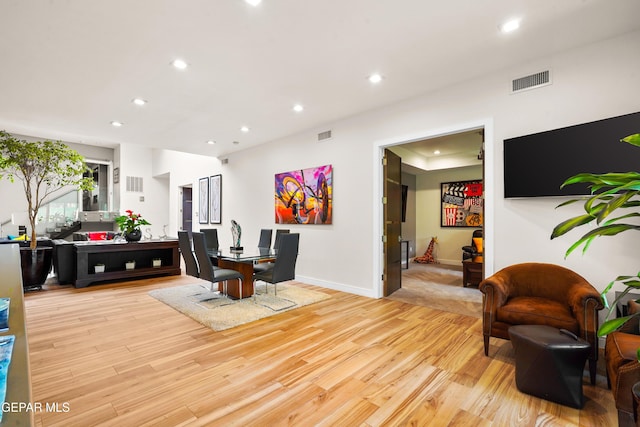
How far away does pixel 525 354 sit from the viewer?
212 centimetres

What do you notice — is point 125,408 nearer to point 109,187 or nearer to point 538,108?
point 538,108

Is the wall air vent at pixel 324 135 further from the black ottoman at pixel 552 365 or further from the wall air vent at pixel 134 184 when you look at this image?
the wall air vent at pixel 134 184

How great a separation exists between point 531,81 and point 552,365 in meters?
2.76

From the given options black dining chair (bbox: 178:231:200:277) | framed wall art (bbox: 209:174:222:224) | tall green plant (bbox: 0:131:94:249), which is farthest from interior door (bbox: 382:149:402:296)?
tall green plant (bbox: 0:131:94:249)

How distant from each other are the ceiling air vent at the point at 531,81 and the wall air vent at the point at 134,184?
1119 centimetres

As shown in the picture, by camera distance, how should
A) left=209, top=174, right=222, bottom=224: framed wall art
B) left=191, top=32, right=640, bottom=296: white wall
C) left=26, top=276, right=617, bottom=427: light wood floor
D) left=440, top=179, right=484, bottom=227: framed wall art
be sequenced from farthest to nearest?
left=209, top=174, right=222, bottom=224: framed wall art
left=440, top=179, right=484, bottom=227: framed wall art
left=191, top=32, right=640, bottom=296: white wall
left=26, top=276, right=617, bottom=427: light wood floor

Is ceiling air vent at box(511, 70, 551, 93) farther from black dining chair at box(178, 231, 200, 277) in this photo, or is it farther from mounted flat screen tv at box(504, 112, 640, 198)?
black dining chair at box(178, 231, 200, 277)

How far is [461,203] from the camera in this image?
7.88 metres

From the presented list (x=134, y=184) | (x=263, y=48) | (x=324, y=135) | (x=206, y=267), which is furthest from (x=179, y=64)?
(x=134, y=184)

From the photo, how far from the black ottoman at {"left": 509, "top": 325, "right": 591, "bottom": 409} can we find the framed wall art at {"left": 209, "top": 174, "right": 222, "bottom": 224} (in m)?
7.02

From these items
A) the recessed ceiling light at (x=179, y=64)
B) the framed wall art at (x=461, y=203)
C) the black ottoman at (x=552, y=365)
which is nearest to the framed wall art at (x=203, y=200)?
the recessed ceiling light at (x=179, y=64)

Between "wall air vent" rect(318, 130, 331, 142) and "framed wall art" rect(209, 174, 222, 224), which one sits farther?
"framed wall art" rect(209, 174, 222, 224)

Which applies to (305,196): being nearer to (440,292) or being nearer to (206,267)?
(206,267)

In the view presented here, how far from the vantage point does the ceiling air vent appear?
309cm
